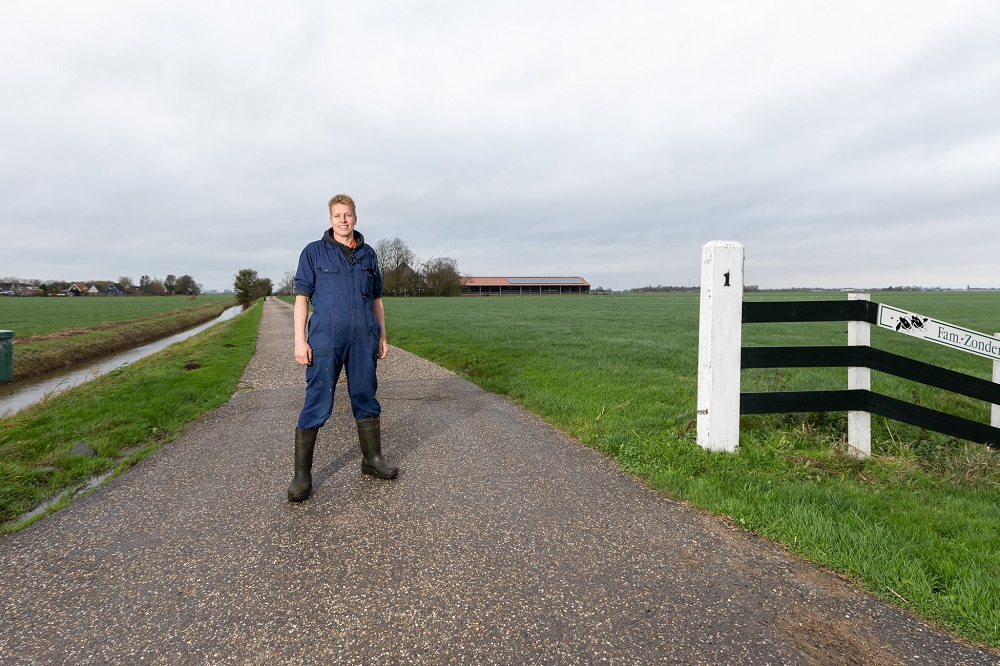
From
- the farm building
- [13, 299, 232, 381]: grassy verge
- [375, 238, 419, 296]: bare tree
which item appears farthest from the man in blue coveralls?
the farm building

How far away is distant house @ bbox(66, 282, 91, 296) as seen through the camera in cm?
11215

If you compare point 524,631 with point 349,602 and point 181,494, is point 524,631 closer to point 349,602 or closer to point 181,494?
point 349,602

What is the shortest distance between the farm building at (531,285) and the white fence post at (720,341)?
379 ft

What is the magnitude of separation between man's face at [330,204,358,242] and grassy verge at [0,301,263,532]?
2.83 meters

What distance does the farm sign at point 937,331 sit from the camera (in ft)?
13.2

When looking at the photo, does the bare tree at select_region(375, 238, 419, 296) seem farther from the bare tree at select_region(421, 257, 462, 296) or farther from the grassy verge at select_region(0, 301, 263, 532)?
the grassy verge at select_region(0, 301, 263, 532)

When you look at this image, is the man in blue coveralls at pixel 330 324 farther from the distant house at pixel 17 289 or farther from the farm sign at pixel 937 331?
the distant house at pixel 17 289

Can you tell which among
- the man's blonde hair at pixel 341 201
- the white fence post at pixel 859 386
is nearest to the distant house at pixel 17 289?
the man's blonde hair at pixel 341 201

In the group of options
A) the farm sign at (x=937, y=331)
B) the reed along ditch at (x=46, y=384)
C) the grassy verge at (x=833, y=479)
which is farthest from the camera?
the reed along ditch at (x=46, y=384)

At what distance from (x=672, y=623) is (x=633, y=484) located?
5.27ft

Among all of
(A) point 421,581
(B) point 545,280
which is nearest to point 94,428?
(A) point 421,581

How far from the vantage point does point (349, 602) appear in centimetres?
221

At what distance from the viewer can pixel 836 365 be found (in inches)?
162

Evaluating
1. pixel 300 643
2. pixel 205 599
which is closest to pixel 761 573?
pixel 300 643
